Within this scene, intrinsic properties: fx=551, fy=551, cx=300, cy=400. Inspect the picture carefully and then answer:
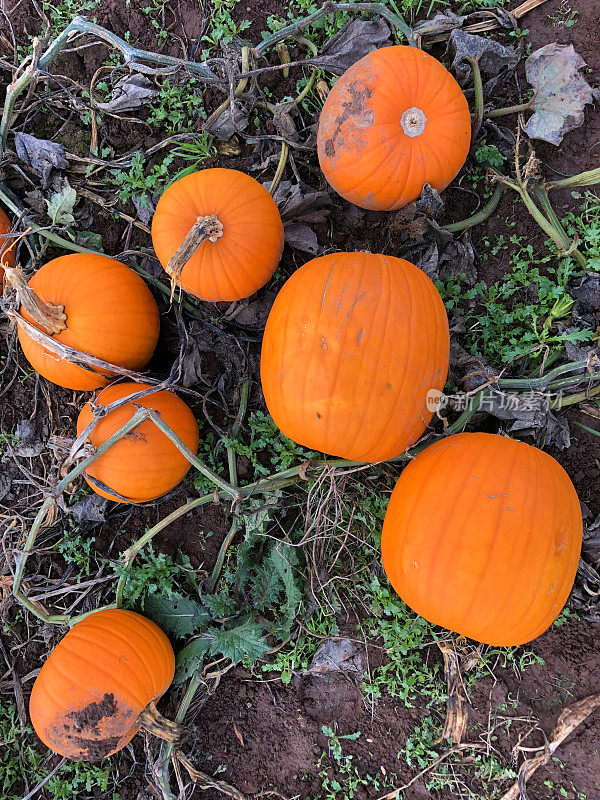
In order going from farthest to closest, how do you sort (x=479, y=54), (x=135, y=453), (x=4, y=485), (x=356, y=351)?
(x=4, y=485), (x=479, y=54), (x=135, y=453), (x=356, y=351)

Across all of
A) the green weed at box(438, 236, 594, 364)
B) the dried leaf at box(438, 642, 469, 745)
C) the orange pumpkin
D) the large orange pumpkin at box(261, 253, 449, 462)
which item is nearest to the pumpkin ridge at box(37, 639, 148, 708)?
the orange pumpkin

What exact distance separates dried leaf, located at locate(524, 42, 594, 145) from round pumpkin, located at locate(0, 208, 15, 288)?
2676mm

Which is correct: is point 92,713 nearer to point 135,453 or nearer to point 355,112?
point 135,453

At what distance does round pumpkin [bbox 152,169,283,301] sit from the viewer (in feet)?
7.54

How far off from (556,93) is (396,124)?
37.7 inches

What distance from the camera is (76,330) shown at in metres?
2.40

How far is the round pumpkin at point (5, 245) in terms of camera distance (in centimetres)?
282

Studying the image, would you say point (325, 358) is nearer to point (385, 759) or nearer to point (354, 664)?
point (354, 664)

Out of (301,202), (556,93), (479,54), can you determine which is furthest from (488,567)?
(479,54)

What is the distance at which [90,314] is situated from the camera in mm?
2398

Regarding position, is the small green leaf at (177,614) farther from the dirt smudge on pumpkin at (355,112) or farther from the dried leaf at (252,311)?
the dirt smudge on pumpkin at (355,112)

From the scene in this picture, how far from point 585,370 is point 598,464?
486 millimetres

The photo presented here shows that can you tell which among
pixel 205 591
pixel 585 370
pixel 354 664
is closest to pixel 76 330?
pixel 205 591

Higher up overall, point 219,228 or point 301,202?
point 219,228
